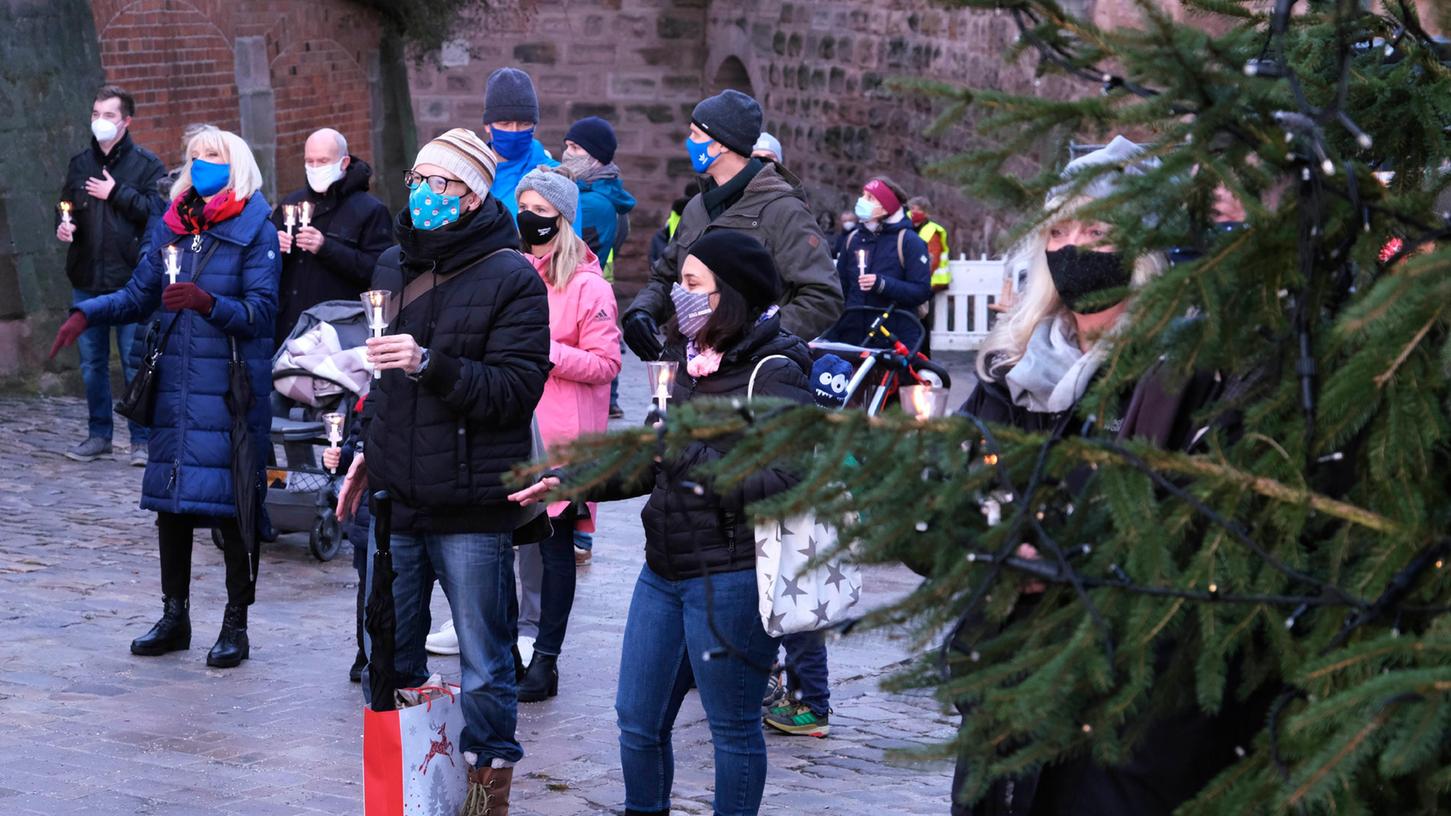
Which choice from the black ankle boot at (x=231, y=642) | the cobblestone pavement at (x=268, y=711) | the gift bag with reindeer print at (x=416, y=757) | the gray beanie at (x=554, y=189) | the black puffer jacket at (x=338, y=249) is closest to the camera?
the gift bag with reindeer print at (x=416, y=757)

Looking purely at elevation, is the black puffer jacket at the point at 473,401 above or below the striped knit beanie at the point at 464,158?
below

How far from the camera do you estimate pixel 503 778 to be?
17.6ft

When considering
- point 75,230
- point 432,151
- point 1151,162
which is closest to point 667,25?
point 75,230

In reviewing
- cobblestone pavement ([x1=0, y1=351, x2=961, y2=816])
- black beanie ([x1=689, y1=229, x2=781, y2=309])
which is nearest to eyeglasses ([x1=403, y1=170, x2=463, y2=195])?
black beanie ([x1=689, y1=229, x2=781, y2=309])

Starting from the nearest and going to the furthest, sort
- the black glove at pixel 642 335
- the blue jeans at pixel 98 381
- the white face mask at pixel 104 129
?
the black glove at pixel 642 335 → the white face mask at pixel 104 129 → the blue jeans at pixel 98 381

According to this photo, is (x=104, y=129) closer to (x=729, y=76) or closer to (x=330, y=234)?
(x=330, y=234)

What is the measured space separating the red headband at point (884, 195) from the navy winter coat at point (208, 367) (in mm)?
6086

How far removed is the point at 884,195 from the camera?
12.6m

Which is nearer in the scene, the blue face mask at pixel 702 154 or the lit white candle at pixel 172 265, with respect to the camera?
the blue face mask at pixel 702 154

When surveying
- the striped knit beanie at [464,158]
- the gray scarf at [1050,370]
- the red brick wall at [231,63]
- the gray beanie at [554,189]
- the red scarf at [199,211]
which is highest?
the red brick wall at [231,63]

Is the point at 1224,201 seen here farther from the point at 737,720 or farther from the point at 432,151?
the point at 432,151

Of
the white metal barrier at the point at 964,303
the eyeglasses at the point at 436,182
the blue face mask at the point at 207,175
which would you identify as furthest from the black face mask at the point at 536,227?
the white metal barrier at the point at 964,303

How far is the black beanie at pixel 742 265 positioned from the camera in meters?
4.94

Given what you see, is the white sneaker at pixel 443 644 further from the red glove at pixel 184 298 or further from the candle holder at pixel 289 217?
the candle holder at pixel 289 217
